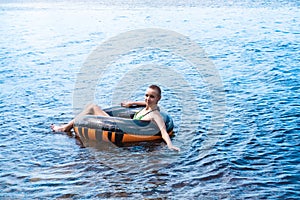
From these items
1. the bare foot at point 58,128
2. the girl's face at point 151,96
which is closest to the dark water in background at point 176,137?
the bare foot at point 58,128

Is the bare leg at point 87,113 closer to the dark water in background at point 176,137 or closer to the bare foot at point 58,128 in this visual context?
the bare foot at point 58,128

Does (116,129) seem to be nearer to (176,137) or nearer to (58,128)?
(176,137)

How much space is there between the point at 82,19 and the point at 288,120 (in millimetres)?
18337

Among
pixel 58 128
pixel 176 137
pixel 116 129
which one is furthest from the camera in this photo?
pixel 58 128

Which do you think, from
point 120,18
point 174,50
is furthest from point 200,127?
point 120,18

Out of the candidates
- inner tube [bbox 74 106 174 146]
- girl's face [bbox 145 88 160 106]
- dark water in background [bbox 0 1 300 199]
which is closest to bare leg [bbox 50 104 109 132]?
dark water in background [bbox 0 1 300 199]

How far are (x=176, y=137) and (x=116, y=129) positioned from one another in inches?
46.0

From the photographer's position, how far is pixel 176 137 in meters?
8.14

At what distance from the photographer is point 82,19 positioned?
25.2 metres

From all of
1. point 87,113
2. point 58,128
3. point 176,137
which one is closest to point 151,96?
point 176,137

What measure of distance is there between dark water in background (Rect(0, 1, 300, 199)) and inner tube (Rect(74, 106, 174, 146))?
189mm

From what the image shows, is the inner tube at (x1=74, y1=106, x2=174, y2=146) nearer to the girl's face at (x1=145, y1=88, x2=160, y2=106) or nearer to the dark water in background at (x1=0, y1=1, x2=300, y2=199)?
the dark water in background at (x1=0, y1=1, x2=300, y2=199)

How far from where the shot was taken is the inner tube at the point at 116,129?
24.9 feet

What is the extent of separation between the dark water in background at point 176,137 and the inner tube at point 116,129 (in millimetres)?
189
